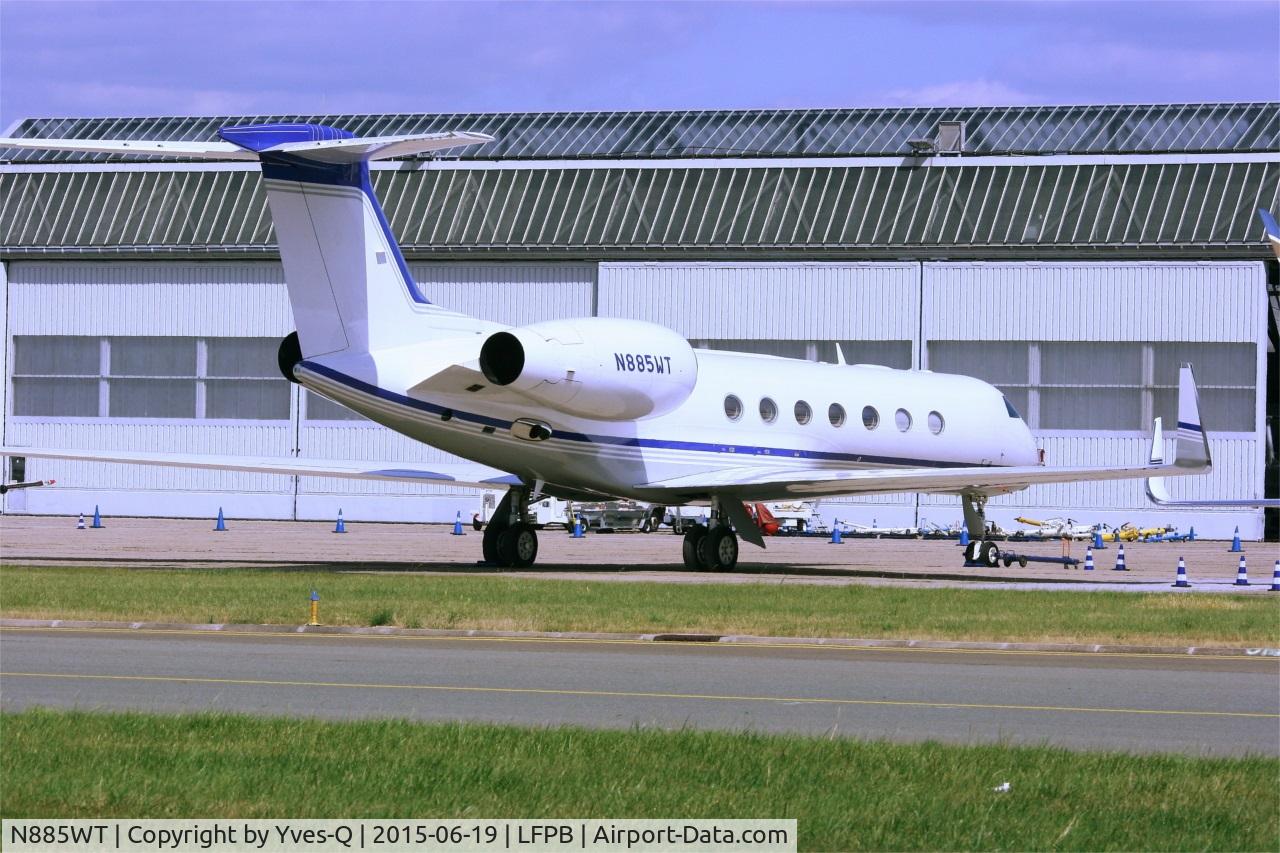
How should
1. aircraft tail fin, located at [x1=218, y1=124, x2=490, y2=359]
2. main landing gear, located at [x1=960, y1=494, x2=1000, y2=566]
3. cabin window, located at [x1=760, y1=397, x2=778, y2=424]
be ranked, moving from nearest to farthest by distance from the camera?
aircraft tail fin, located at [x1=218, y1=124, x2=490, y2=359] → cabin window, located at [x1=760, y1=397, x2=778, y2=424] → main landing gear, located at [x1=960, y1=494, x2=1000, y2=566]

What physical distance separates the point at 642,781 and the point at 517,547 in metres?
22.1

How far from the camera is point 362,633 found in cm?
1919

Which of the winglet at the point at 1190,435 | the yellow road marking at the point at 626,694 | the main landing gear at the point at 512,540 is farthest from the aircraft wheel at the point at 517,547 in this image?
the yellow road marking at the point at 626,694

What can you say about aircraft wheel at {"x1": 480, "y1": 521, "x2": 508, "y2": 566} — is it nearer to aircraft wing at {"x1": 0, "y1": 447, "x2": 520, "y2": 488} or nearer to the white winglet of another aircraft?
aircraft wing at {"x1": 0, "y1": 447, "x2": 520, "y2": 488}

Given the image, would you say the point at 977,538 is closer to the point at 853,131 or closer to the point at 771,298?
the point at 771,298

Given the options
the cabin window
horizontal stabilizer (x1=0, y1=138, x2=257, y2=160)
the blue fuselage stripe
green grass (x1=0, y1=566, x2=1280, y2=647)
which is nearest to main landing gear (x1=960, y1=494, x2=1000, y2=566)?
the blue fuselage stripe

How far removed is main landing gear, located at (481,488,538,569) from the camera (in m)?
31.5

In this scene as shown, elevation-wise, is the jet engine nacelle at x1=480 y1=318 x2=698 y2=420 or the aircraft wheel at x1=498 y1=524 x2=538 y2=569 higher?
the jet engine nacelle at x1=480 y1=318 x2=698 y2=420

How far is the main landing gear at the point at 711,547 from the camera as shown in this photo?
3180 cm

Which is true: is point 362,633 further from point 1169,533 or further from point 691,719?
point 1169,533

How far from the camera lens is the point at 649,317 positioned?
56094 mm

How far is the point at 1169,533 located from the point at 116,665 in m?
41.8

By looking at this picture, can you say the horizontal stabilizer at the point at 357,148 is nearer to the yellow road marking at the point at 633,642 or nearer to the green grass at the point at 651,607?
the green grass at the point at 651,607

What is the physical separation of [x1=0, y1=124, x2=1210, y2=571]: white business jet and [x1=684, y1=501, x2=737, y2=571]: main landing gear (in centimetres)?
3
